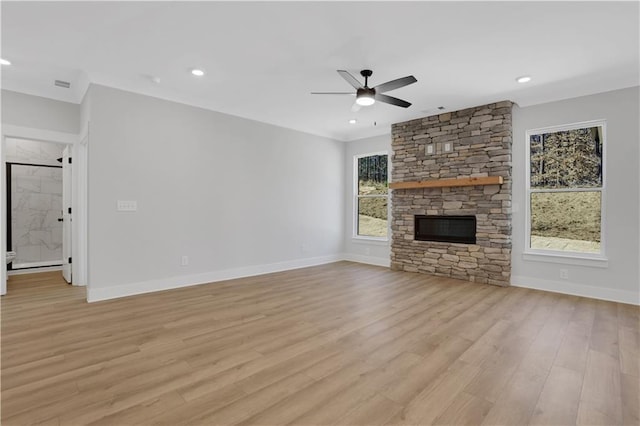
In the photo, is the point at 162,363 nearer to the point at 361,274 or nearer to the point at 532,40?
the point at 361,274

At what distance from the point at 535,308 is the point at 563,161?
7.33 ft

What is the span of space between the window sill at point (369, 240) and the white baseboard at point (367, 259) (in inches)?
12.3

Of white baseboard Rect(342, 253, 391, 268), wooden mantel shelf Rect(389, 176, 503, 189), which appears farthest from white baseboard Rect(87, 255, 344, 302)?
wooden mantel shelf Rect(389, 176, 503, 189)

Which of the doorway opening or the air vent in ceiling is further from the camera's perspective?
the doorway opening

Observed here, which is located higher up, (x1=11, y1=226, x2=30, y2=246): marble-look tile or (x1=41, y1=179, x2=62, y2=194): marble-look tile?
(x1=41, y1=179, x2=62, y2=194): marble-look tile

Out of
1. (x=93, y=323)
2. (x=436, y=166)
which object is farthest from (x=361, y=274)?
(x=93, y=323)

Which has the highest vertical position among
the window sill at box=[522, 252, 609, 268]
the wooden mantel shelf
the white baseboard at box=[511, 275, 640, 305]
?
the wooden mantel shelf

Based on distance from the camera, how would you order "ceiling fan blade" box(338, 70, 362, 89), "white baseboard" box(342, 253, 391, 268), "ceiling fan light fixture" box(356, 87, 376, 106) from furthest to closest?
"white baseboard" box(342, 253, 391, 268) → "ceiling fan light fixture" box(356, 87, 376, 106) → "ceiling fan blade" box(338, 70, 362, 89)

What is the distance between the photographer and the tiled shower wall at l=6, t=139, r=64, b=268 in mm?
5879

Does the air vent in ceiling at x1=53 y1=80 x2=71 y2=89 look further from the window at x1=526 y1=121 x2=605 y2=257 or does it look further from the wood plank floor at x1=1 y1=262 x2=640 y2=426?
the window at x1=526 y1=121 x2=605 y2=257

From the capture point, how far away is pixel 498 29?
283 centimetres

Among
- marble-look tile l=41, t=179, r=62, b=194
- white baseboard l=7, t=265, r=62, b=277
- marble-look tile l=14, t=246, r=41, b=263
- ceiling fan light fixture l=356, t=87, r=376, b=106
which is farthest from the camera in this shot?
marble-look tile l=41, t=179, r=62, b=194

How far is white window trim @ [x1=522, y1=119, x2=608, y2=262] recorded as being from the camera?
4.15m

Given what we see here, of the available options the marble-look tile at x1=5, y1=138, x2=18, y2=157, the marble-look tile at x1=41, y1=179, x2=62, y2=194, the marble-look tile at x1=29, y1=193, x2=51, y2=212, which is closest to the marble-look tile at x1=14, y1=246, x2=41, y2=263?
the marble-look tile at x1=29, y1=193, x2=51, y2=212
